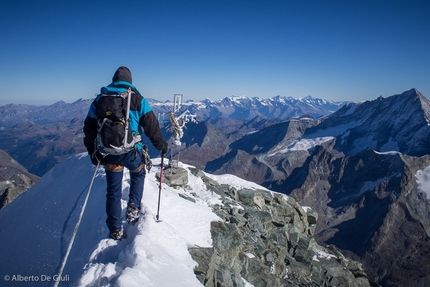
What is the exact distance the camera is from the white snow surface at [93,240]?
6711mm

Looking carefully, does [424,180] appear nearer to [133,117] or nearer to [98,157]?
[133,117]

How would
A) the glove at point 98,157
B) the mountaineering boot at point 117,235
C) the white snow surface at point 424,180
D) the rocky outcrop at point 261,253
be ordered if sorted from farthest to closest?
the white snow surface at point 424,180, the rocky outcrop at point 261,253, the mountaineering boot at point 117,235, the glove at point 98,157

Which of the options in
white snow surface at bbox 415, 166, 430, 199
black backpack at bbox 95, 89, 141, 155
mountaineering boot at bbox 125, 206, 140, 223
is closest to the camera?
black backpack at bbox 95, 89, 141, 155

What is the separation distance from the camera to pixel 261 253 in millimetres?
15664

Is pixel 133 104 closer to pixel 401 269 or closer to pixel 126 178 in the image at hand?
pixel 126 178

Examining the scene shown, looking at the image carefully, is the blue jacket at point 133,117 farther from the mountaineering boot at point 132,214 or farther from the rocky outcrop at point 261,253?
the rocky outcrop at point 261,253

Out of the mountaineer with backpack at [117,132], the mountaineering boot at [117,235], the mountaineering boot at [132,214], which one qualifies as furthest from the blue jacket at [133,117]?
the mountaineering boot at [117,235]

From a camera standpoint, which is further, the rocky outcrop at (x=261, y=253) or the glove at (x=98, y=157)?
the rocky outcrop at (x=261, y=253)

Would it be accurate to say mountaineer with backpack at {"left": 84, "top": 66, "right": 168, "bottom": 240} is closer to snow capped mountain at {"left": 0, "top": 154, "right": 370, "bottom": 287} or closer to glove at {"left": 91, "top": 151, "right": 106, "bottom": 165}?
glove at {"left": 91, "top": 151, "right": 106, "bottom": 165}

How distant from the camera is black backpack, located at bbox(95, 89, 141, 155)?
21.8 feet

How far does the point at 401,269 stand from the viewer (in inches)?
5064

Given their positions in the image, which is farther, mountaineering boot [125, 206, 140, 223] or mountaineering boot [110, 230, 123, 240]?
mountaineering boot [125, 206, 140, 223]

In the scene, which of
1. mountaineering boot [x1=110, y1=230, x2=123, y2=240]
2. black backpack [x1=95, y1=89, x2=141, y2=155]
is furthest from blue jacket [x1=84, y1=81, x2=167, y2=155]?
mountaineering boot [x1=110, y1=230, x2=123, y2=240]

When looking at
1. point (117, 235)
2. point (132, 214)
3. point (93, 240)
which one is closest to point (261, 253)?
point (132, 214)
